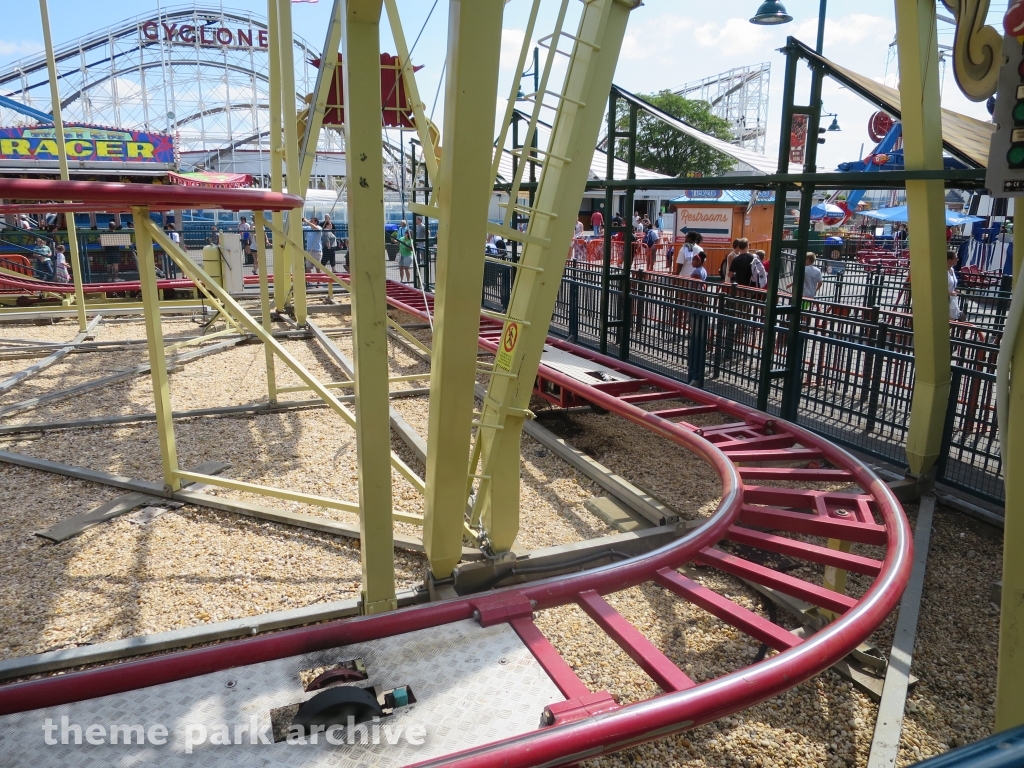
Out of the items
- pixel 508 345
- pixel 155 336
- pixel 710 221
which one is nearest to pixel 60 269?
pixel 155 336

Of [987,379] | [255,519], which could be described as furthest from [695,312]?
[255,519]

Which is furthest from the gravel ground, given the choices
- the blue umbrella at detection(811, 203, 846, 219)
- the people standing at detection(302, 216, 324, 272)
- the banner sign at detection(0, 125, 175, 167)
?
the banner sign at detection(0, 125, 175, 167)

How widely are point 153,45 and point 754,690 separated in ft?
227

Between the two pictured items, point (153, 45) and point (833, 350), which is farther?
point (153, 45)

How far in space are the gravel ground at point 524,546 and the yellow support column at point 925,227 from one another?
69 cm

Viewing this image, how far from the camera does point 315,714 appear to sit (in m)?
2.27

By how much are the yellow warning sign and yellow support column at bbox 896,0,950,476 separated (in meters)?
3.32

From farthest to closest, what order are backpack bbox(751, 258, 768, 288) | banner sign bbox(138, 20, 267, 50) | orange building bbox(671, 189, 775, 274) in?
1. banner sign bbox(138, 20, 267, 50)
2. orange building bbox(671, 189, 775, 274)
3. backpack bbox(751, 258, 768, 288)

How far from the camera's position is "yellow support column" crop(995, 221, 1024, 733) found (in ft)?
6.74

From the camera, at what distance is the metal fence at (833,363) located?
17.5 feet

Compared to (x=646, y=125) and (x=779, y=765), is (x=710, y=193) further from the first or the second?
(x=646, y=125)

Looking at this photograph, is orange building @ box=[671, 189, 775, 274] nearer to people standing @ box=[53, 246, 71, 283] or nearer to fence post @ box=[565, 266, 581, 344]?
fence post @ box=[565, 266, 581, 344]

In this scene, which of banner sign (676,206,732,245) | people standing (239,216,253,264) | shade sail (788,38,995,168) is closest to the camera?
shade sail (788,38,995,168)

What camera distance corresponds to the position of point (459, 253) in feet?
8.80
